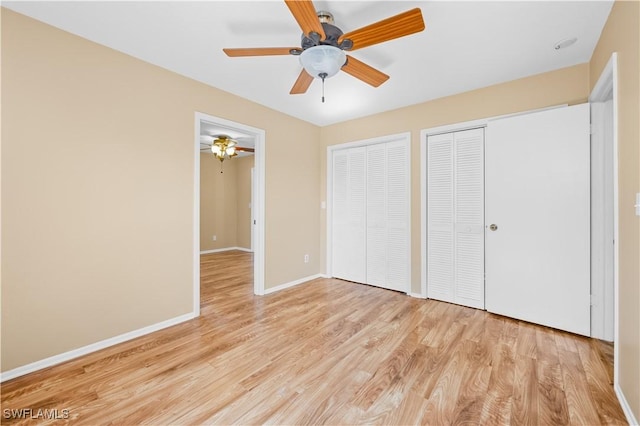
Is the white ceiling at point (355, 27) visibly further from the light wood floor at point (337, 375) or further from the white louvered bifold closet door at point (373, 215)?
the light wood floor at point (337, 375)

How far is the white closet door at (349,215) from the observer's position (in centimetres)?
417

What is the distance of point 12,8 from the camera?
187 cm

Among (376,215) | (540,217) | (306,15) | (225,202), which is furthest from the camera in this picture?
(225,202)

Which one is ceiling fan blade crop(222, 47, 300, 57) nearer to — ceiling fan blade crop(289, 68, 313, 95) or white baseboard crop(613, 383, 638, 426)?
ceiling fan blade crop(289, 68, 313, 95)

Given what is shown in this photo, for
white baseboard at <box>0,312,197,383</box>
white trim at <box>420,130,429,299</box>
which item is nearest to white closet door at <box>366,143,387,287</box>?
white trim at <box>420,130,429,299</box>

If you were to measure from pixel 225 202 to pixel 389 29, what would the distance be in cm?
636

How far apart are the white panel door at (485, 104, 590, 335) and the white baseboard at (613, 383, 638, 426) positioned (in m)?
0.95

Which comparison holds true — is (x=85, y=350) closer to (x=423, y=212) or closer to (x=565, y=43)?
(x=423, y=212)

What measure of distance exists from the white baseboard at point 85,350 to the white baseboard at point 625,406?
3.32 meters

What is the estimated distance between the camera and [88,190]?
2221 mm

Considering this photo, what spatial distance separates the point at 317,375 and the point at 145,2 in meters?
2.80

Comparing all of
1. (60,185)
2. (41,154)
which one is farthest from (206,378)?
(41,154)

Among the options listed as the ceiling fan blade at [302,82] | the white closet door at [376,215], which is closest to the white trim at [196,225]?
the ceiling fan blade at [302,82]

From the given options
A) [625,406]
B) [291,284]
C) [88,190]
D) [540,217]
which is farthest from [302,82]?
[625,406]
